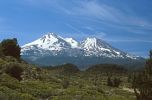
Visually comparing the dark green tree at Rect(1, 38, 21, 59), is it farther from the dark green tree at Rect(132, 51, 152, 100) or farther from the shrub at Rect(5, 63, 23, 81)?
the dark green tree at Rect(132, 51, 152, 100)

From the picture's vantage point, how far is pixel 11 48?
76.2 meters

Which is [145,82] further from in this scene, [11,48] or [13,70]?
[11,48]

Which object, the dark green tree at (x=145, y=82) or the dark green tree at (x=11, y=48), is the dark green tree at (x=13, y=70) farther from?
the dark green tree at (x=11, y=48)

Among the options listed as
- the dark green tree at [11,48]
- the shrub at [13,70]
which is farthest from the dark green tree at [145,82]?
the dark green tree at [11,48]

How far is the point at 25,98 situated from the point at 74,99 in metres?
4.36

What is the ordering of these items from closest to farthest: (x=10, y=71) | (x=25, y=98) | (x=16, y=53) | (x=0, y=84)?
1. (x=25, y=98)
2. (x=0, y=84)
3. (x=10, y=71)
4. (x=16, y=53)

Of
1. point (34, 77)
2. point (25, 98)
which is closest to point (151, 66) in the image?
point (25, 98)

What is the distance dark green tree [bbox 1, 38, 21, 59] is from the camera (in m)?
74.7

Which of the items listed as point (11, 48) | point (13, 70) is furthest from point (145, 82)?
point (11, 48)

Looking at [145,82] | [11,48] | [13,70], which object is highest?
[11,48]

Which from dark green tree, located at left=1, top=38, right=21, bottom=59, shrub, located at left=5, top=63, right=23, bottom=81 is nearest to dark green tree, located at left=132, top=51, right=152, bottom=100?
shrub, located at left=5, top=63, right=23, bottom=81

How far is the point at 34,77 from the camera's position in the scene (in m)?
56.8

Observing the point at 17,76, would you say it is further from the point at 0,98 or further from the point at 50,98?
the point at 0,98

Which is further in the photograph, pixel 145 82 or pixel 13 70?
pixel 13 70
